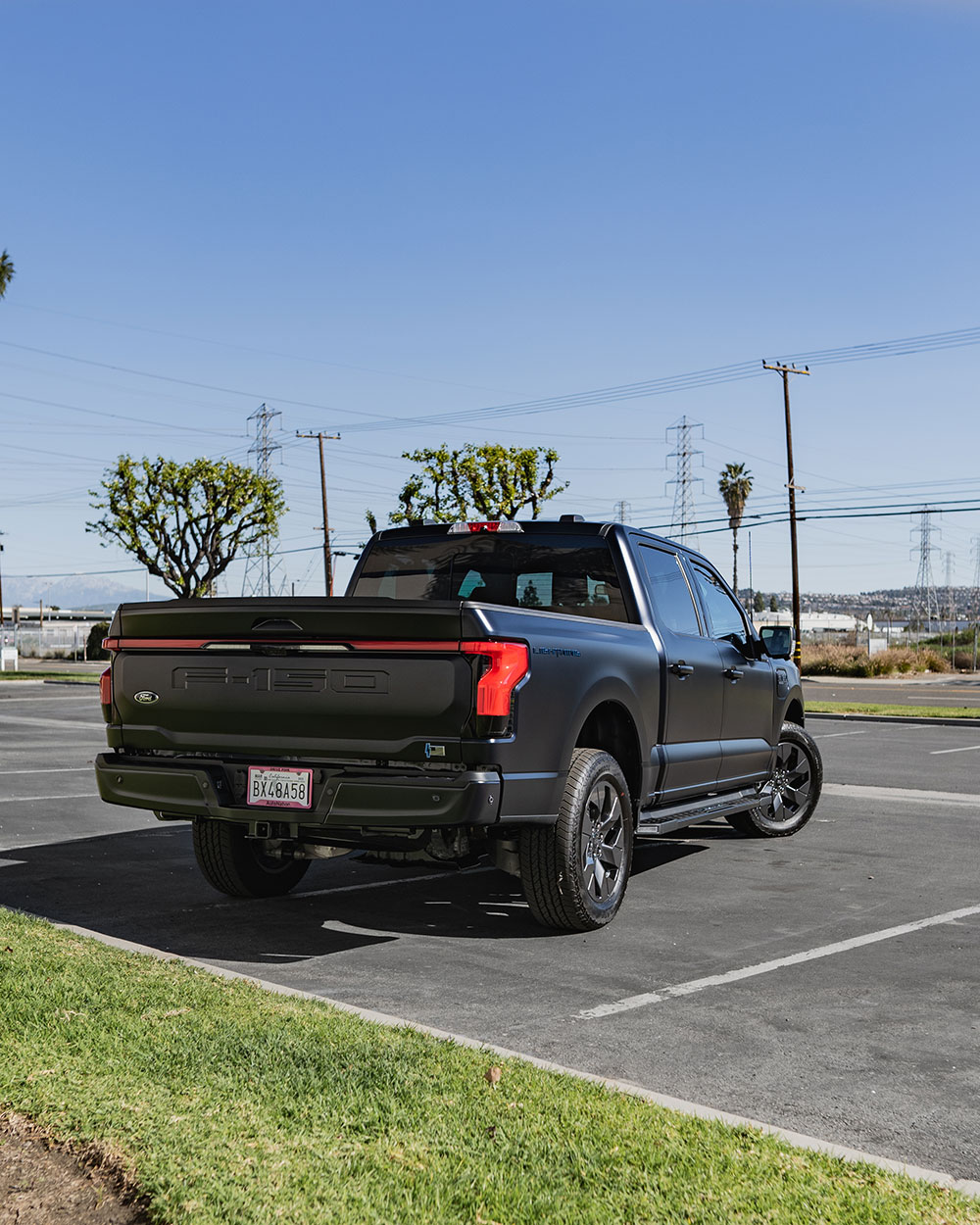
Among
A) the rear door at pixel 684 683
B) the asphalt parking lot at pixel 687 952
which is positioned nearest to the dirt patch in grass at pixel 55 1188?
the asphalt parking lot at pixel 687 952

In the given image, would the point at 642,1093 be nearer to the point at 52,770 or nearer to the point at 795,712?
the point at 795,712

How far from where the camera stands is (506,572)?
833cm

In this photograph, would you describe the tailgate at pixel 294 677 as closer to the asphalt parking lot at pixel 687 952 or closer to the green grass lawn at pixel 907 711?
the asphalt parking lot at pixel 687 952

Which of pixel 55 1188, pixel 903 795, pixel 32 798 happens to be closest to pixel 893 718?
pixel 903 795

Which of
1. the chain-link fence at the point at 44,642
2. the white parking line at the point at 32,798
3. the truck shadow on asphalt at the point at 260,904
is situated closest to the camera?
the truck shadow on asphalt at the point at 260,904

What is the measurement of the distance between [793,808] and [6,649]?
55.7m

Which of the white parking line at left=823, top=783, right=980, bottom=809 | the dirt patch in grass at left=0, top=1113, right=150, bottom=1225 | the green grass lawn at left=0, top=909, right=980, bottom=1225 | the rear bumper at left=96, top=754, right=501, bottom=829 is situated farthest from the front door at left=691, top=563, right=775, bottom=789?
the dirt patch in grass at left=0, top=1113, right=150, bottom=1225

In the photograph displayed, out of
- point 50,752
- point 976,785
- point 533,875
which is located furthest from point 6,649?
point 533,875

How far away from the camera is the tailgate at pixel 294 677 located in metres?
6.05

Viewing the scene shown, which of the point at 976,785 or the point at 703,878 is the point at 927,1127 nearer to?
the point at 703,878

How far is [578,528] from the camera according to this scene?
26.9 feet

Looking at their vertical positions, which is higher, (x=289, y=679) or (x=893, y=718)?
(x=289, y=679)

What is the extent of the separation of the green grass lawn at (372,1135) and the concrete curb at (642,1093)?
7 cm

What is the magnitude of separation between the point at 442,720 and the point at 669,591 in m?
2.97
